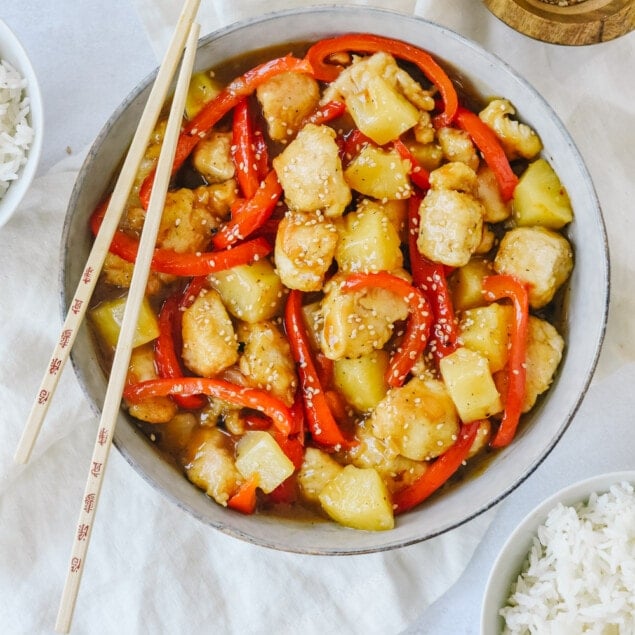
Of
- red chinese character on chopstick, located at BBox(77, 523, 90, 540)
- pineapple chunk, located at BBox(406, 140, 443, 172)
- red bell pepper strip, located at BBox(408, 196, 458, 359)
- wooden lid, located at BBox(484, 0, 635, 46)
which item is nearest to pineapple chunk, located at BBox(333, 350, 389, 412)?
red bell pepper strip, located at BBox(408, 196, 458, 359)

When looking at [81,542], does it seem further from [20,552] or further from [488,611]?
[488,611]

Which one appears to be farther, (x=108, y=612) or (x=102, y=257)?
(x=108, y=612)

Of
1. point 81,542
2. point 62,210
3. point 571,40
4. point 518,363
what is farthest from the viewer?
point 62,210

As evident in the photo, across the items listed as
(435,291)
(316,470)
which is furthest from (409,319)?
(316,470)

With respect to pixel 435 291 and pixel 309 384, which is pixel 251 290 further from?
pixel 435 291

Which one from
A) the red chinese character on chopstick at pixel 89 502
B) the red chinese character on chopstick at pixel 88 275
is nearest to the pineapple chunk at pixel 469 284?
the red chinese character on chopstick at pixel 88 275

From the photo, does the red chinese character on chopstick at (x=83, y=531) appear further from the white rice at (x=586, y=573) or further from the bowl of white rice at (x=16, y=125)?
the white rice at (x=586, y=573)

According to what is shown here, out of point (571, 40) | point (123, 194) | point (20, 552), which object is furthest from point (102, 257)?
point (571, 40)

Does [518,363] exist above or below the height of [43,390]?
below
